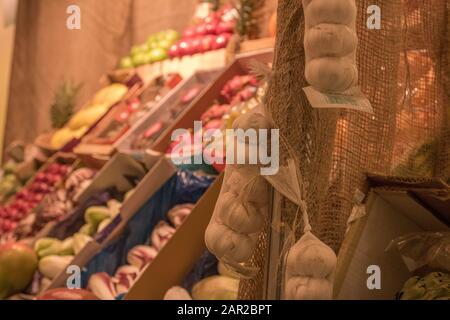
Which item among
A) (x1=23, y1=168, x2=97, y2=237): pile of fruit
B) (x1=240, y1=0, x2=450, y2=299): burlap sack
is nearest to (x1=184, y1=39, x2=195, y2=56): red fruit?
(x1=23, y1=168, x2=97, y2=237): pile of fruit

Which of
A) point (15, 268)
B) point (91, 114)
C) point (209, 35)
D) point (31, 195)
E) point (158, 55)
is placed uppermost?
point (209, 35)

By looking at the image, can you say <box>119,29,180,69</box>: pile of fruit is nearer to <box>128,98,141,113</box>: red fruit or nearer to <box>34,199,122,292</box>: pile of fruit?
<box>128,98,141,113</box>: red fruit

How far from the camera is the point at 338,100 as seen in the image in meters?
0.82

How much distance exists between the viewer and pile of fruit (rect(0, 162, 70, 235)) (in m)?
3.49

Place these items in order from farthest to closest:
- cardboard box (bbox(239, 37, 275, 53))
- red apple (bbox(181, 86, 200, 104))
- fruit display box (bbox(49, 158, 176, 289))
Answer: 1. red apple (bbox(181, 86, 200, 104))
2. cardboard box (bbox(239, 37, 275, 53))
3. fruit display box (bbox(49, 158, 176, 289))

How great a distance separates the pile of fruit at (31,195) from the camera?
3.49 m

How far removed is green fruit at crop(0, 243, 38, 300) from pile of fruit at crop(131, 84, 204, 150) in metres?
0.76

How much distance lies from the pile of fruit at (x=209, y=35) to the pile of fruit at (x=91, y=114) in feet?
1.86

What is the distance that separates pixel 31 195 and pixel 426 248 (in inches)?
113

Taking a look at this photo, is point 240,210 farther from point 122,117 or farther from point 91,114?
point 91,114

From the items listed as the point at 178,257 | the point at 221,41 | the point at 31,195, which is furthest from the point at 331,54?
the point at 31,195

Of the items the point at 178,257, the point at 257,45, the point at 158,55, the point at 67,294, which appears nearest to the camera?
the point at 178,257
